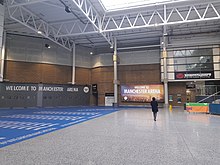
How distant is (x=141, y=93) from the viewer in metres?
24.4

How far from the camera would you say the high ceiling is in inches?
594

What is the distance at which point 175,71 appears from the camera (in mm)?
22562

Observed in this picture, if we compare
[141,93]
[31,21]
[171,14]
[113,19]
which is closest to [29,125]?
[113,19]

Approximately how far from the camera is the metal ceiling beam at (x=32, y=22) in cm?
1595

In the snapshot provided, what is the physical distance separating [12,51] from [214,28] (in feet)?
89.6

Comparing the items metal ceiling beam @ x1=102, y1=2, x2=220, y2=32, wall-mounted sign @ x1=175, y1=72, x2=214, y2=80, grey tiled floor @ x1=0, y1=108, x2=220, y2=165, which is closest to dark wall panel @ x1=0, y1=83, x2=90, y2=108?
metal ceiling beam @ x1=102, y1=2, x2=220, y2=32

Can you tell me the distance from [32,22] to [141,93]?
17594 millimetres

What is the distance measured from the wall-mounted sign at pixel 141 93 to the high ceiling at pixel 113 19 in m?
6.51

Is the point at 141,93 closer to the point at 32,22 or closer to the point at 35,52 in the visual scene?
the point at 35,52

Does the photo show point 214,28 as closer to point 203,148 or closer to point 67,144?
point 203,148

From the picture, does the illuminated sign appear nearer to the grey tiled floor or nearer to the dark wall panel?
the dark wall panel

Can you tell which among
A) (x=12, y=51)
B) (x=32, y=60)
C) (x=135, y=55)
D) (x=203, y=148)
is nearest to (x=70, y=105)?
(x=32, y=60)

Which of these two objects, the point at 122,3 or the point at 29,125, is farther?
the point at 122,3

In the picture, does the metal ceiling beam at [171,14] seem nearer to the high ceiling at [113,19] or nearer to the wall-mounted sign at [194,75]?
the high ceiling at [113,19]
